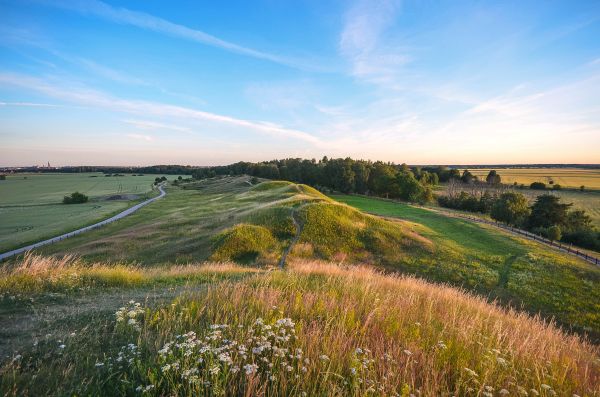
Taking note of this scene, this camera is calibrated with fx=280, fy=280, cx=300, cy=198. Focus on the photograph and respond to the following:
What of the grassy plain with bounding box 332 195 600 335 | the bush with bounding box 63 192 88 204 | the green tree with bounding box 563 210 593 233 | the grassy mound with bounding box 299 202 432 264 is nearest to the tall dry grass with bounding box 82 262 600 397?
the grassy plain with bounding box 332 195 600 335

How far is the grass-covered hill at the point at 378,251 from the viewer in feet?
80.0

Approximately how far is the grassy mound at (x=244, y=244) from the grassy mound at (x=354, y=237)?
447 centimetres

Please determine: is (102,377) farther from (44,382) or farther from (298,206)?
(298,206)

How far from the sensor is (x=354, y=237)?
36.5 meters

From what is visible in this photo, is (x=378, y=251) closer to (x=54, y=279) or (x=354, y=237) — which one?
(x=354, y=237)

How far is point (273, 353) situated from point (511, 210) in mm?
73013

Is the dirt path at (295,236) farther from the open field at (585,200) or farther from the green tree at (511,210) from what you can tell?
the open field at (585,200)

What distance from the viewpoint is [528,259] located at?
33.2m

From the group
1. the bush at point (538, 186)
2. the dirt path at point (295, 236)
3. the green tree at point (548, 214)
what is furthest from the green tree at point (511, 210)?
the bush at point (538, 186)

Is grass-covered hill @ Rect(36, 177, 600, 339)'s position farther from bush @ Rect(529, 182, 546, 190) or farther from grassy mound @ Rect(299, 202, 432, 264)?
bush @ Rect(529, 182, 546, 190)

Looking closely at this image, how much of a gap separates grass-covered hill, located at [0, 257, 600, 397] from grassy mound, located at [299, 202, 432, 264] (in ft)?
84.5

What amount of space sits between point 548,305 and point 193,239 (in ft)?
118

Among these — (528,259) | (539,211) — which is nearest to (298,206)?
(528,259)

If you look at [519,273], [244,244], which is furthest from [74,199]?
[519,273]
